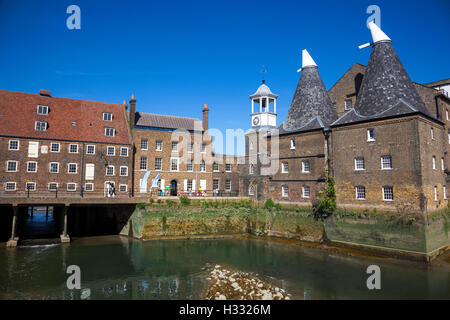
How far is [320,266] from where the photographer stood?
20.1 m

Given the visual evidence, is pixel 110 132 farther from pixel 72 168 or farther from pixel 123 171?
pixel 72 168

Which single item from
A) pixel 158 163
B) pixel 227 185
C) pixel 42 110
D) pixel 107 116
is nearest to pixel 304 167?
pixel 227 185

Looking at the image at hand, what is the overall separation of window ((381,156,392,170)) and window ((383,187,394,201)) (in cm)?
161

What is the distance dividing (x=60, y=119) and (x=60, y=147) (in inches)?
142

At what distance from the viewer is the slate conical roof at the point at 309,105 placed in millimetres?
30119

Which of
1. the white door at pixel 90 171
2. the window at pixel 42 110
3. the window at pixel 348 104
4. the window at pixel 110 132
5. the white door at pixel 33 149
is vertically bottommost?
the white door at pixel 90 171

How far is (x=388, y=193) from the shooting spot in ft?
75.1

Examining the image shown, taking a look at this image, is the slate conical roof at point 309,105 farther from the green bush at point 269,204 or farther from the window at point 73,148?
the window at point 73,148

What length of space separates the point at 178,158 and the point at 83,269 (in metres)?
19.7

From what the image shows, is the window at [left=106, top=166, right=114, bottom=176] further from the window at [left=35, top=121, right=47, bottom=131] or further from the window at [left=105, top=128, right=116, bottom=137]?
the window at [left=35, top=121, right=47, bottom=131]

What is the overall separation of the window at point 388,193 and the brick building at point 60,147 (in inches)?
998

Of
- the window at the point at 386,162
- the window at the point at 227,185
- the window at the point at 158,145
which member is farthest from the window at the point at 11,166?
the window at the point at 386,162
